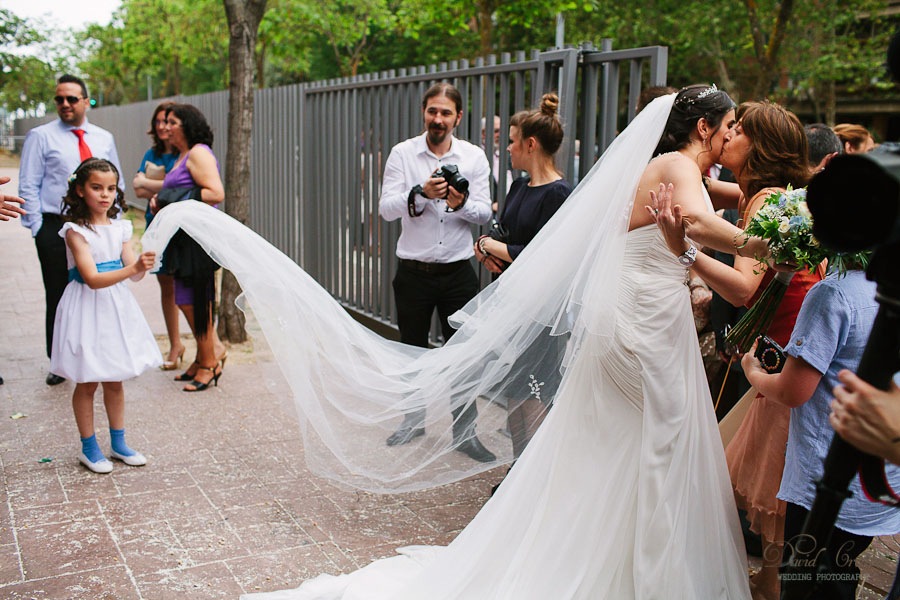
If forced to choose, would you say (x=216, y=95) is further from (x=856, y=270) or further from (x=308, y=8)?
(x=856, y=270)

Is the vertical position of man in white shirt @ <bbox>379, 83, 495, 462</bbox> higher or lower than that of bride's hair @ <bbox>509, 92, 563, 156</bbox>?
lower

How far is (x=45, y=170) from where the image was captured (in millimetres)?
6570

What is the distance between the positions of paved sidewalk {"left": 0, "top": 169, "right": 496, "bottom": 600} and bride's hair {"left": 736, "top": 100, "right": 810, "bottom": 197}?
2312 millimetres

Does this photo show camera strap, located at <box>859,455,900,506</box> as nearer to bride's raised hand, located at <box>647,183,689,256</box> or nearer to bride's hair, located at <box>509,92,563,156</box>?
bride's raised hand, located at <box>647,183,689,256</box>

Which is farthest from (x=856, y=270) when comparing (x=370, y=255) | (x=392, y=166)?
(x=370, y=255)

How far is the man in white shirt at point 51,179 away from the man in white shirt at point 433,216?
8.59 ft

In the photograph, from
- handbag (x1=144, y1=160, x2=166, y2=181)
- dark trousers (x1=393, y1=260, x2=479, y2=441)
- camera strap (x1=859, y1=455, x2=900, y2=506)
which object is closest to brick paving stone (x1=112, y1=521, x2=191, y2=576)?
dark trousers (x1=393, y1=260, x2=479, y2=441)

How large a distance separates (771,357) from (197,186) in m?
4.99

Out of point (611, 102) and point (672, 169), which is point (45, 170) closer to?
point (611, 102)

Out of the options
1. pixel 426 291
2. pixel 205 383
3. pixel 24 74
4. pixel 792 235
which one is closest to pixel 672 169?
pixel 792 235

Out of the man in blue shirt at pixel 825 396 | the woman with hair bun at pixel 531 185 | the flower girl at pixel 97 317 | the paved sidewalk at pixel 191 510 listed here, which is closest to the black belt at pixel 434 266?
the woman with hair bun at pixel 531 185

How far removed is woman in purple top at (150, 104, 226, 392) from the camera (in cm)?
649

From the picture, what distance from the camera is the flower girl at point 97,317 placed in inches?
183

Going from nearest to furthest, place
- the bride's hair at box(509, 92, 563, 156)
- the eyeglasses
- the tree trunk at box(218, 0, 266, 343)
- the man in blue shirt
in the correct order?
the man in blue shirt < the bride's hair at box(509, 92, 563, 156) < the eyeglasses < the tree trunk at box(218, 0, 266, 343)
